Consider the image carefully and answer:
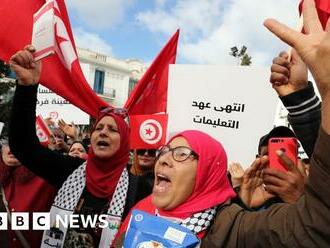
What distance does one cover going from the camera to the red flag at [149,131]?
417cm

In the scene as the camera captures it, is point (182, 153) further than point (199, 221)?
Yes

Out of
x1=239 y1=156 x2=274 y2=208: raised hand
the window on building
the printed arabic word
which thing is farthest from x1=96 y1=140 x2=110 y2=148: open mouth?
the window on building

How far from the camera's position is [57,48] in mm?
3660

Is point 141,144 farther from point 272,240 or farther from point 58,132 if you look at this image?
point 272,240

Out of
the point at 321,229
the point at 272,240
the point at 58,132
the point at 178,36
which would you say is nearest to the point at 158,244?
the point at 272,240

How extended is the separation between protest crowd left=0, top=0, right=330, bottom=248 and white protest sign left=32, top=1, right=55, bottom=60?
0.05m

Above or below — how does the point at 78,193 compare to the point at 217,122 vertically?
below

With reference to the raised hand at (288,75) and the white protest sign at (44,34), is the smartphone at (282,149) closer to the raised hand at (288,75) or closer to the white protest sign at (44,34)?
the raised hand at (288,75)

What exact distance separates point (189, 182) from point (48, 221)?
1354 mm

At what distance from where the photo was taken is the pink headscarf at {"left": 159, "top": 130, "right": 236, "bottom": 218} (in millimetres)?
1746

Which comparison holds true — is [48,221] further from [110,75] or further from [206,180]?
[110,75]

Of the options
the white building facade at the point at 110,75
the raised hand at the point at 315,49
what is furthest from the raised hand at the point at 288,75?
the white building facade at the point at 110,75

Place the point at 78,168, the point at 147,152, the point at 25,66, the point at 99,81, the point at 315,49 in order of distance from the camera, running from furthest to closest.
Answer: the point at 99,81 < the point at 147,152 < the point at 78,168 < the point at 25,66 < the point at 315,49

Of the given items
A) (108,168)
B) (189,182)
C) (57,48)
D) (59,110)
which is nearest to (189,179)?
(189,182)
